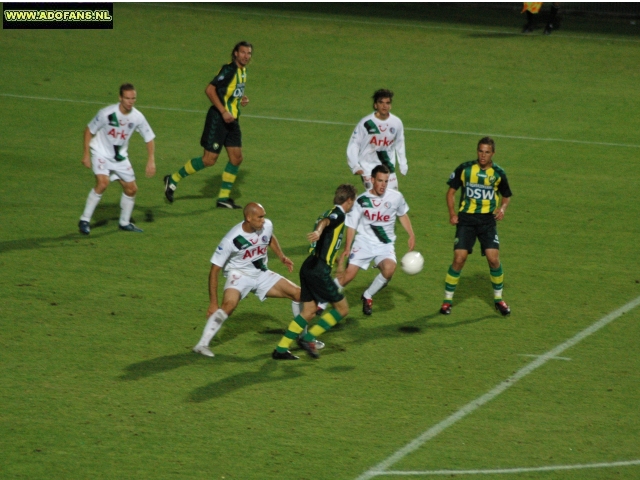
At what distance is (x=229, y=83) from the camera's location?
15.1 metres

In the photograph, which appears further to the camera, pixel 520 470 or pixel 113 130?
pixel 113 130

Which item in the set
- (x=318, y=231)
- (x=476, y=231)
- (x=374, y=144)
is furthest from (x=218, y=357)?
(x=374, y=144)

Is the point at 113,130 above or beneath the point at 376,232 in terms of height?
above

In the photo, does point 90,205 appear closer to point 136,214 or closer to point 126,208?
point 126,208

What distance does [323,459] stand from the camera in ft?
26.6

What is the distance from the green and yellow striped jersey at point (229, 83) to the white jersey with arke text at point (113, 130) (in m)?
1.72

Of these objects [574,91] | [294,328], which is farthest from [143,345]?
[574,91]

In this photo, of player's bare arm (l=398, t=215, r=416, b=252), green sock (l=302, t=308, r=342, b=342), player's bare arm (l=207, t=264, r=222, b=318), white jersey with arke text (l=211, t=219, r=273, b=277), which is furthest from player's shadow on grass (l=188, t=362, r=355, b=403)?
player's bare arm (l=398, t=215, r=416, b=252)

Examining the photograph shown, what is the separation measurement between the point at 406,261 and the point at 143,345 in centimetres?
301

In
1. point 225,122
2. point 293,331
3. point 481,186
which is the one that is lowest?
point 293,331

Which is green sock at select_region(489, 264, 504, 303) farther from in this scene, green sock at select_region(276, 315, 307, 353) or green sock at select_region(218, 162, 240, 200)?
green sock at select_region(218, 162, 240, 200)

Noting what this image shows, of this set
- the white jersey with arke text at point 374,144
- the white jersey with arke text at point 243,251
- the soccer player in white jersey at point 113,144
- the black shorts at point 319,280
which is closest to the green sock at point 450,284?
the black shorts at point 319,280

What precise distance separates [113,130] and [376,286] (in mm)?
4649

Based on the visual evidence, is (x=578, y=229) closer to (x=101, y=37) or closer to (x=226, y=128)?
(x=226, y=128)
